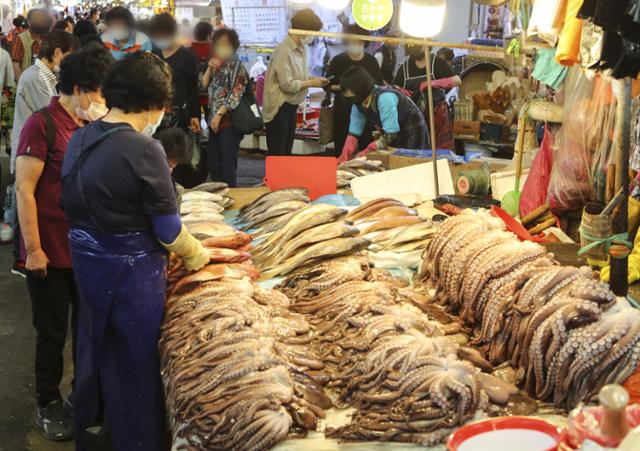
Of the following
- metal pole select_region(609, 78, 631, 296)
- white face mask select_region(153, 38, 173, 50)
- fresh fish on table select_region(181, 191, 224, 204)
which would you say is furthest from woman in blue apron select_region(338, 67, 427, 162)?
metal pole select_region(609, 78, 631, 296)

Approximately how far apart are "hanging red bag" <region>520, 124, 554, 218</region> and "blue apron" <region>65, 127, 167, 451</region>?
7.74 feet

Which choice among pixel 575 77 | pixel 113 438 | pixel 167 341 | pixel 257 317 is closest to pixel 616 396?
Result: pixel 257 317

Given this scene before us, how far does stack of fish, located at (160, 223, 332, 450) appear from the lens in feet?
8.91

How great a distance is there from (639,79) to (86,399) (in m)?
2.94

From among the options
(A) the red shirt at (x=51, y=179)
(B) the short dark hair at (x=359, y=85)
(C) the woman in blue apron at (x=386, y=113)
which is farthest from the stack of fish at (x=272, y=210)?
(B) the short dark hair at (x=359, y=85)

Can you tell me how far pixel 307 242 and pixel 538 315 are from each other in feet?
5.35

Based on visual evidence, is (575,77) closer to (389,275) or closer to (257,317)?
(389,275)

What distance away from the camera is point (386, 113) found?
27.1ft

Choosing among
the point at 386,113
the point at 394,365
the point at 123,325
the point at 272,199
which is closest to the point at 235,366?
the point at 394,365

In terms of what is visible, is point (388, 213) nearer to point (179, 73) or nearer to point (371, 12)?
point (371, 12)

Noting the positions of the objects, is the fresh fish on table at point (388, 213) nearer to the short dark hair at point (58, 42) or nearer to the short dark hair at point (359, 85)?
the short dark hair at point (58, 42)

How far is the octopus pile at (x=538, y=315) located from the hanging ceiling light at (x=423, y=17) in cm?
187

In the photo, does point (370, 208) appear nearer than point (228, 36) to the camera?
Yes

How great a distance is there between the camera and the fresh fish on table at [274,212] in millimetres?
5145
